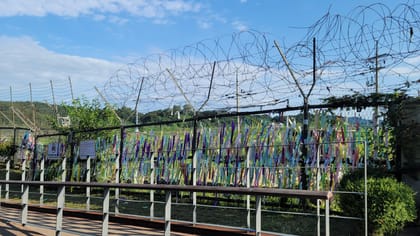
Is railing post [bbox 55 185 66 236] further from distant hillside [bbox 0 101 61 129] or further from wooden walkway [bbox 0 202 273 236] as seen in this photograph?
distant hillside [bbox 0 101 61 129]

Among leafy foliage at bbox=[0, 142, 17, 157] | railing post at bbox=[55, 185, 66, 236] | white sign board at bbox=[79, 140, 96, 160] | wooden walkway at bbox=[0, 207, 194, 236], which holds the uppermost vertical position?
leafy foliage at bbox=[0, 142, 17, 157]

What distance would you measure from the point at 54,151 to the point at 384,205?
12604 millimetres

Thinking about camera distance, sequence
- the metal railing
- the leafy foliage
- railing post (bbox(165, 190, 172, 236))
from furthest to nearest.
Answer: the leafy foliage
railing post (bbox(165, 190, 172, 236))
the metal railing

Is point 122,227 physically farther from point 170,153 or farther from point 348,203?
point 348,203

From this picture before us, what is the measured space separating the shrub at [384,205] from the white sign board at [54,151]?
11785 mm

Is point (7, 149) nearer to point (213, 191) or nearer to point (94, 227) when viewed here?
point (94, 227)

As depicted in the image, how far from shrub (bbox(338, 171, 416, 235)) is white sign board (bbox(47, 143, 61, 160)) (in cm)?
1179

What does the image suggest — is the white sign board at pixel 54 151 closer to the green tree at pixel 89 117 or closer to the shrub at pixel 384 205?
the green tree at pixel 89 117

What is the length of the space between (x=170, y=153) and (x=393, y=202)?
647 centimetres

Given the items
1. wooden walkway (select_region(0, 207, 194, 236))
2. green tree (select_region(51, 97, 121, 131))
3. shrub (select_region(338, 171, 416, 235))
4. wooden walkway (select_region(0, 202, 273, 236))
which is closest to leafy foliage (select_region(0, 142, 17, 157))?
green tree (select_region(51, 97, 121, 131))

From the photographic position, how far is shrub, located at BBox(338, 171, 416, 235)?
544 centimetres

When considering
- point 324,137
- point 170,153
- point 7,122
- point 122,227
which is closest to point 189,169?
point 170,153

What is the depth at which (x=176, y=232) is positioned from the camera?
7605mm

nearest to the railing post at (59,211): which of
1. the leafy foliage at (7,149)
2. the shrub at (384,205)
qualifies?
the shrub at (384,205)
